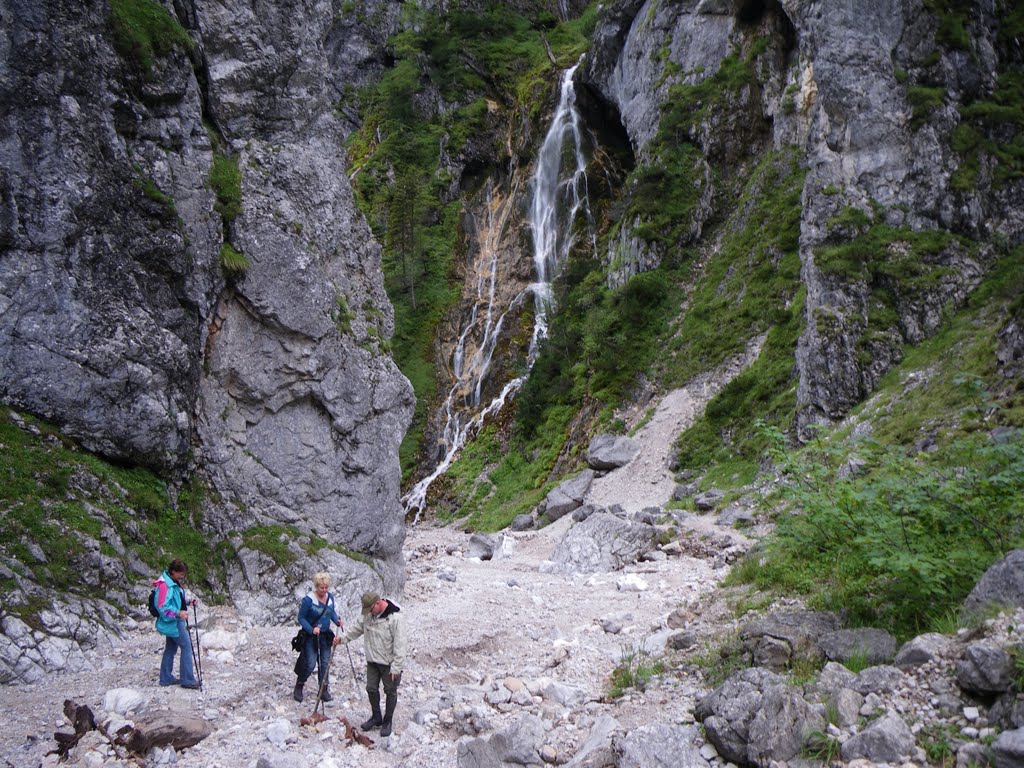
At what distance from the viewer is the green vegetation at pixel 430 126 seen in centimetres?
4250

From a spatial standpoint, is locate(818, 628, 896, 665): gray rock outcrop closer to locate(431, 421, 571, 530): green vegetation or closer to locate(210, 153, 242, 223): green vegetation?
locate(210, 153, 242, 223): green vegetation

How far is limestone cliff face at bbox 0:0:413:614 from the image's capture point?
10.4 meters

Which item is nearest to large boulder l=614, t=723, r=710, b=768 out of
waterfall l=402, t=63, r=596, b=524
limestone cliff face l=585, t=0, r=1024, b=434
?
limestone cliff face l=585, t=0, r=1024, b=434

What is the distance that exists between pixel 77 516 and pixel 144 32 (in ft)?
28.7

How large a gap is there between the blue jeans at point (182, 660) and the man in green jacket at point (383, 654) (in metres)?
2.26

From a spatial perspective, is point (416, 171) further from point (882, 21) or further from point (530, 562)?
point (530, 562)

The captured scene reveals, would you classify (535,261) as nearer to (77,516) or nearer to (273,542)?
(273,542)

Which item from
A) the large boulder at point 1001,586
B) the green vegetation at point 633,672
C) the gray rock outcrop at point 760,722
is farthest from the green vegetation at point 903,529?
the green vegetation at point 633,672

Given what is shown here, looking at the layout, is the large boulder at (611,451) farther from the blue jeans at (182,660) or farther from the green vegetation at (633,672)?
the blue jeans at (182,660)

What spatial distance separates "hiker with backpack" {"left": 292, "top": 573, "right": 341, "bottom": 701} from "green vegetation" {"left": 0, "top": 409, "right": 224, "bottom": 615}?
3.28 meters

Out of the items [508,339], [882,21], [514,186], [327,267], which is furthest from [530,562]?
[514,186]

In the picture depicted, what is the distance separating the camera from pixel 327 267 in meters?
15.1

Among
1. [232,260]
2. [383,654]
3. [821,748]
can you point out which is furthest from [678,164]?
[821,748]

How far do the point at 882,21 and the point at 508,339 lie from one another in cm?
2188
